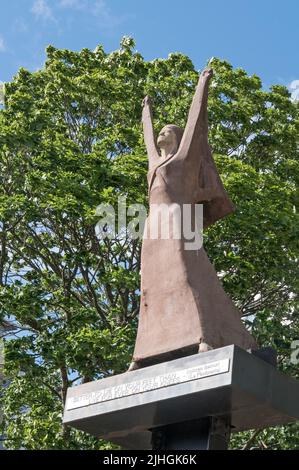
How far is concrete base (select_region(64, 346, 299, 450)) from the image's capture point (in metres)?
8.09

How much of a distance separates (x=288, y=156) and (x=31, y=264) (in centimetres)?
553

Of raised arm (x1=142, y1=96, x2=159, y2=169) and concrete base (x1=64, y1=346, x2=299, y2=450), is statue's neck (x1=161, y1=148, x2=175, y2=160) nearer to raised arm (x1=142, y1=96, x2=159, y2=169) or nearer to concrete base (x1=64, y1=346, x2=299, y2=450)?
raised arm (x1=142, y1=96, x2=159, y2=169)

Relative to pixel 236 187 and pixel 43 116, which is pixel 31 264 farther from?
pixel 236 187

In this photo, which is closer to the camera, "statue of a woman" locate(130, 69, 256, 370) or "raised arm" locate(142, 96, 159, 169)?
"statue of a woman" locate(130, 69, 256, 370)

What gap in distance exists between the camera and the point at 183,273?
9172mm

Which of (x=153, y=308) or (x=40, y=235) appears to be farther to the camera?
(x=40, y=235)

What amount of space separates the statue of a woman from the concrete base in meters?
0.45

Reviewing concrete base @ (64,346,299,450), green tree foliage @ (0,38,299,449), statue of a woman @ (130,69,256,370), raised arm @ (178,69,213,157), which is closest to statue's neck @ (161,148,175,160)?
statue of a woman @ (130,69,256,370)

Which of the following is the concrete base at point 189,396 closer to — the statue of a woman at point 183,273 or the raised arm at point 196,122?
the statue of a woman at point 183,273

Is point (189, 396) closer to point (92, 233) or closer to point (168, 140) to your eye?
point (168, 140)

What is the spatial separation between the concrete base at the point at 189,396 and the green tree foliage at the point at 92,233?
5.12 metres

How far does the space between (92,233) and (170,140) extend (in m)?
6.20

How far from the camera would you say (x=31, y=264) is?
54.6ft
